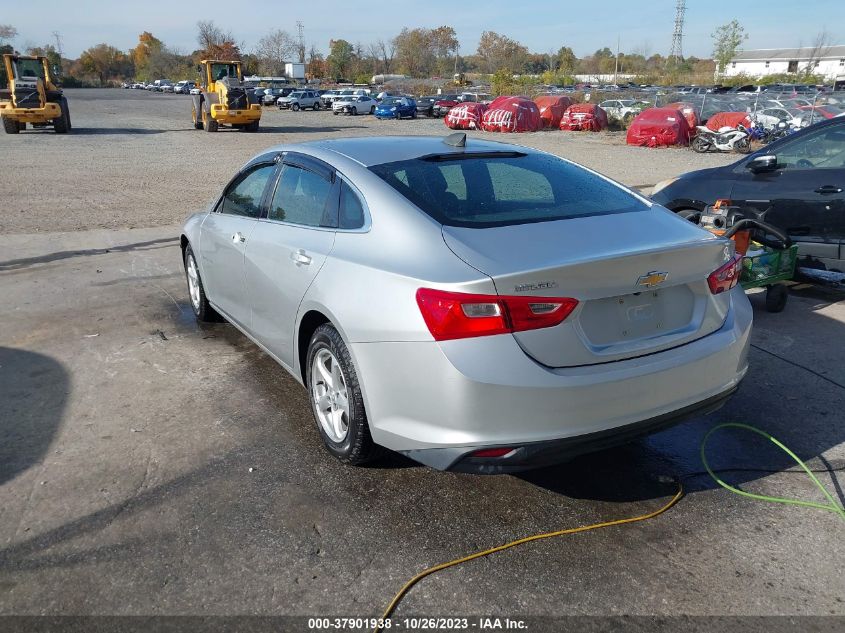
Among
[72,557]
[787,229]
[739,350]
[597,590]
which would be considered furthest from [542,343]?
[787,229]

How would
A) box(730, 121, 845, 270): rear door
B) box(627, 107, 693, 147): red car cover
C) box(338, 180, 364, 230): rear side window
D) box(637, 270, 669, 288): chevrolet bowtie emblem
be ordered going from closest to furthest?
box(637, 270, 669, 288): chevrolet bowtie emblem → box(338, 180, 364, 230): rear side window → box(730, 121, 845, 270): rear door → box(627, 107, 693, 147): red car cover

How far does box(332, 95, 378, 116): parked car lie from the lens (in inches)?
1804

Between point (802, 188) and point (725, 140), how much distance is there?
19295mm

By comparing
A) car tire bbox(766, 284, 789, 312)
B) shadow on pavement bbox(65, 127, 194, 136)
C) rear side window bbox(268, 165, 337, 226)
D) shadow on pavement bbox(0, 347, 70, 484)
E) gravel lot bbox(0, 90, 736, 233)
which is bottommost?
gravel lot bbox(0, 90, 736, 233)

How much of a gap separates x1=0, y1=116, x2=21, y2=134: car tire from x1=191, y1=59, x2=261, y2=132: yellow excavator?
23.8 ft

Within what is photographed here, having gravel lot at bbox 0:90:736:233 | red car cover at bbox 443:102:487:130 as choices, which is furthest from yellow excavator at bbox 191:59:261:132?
red car cover at bbox 443:102:487:130

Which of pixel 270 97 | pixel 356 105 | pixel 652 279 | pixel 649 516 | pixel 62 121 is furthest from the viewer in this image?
pixel 270 97

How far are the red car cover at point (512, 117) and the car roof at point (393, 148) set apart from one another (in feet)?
96.4

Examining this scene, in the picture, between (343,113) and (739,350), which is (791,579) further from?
(343,113)

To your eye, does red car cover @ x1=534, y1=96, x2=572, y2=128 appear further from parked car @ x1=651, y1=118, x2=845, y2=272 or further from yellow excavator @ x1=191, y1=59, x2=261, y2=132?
parked car @ x1=651, y1=118, x2=845, y2=272

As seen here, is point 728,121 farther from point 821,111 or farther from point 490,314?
point 490,314

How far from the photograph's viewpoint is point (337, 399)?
353cm

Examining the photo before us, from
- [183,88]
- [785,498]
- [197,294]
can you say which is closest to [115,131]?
[197,294]

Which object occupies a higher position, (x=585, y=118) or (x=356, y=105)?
(x=356, y=105)
